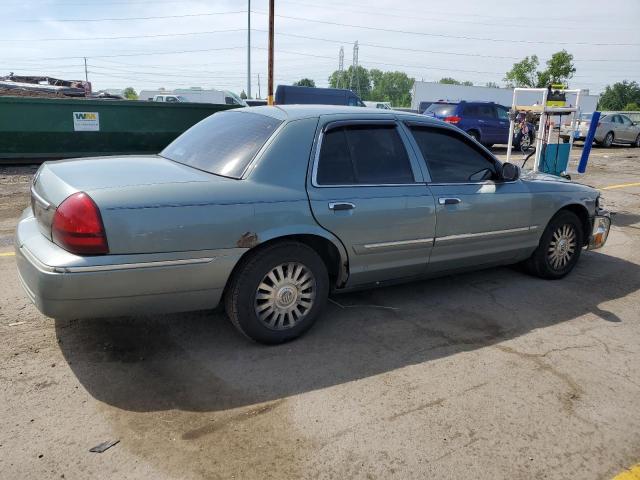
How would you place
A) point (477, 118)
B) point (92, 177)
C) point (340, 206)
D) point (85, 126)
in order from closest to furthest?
point (92, 177)
point (340, 206)
point (85, 126)
point (477, 118)

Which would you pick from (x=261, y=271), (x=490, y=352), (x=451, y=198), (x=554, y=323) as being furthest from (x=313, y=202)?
(x=554, y=323)

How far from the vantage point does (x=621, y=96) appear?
299 ft

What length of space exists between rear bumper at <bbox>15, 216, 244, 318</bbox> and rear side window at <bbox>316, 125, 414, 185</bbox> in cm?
96

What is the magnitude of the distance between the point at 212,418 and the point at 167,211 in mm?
1165

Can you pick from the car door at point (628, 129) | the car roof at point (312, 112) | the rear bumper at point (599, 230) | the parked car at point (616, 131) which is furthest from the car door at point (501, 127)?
the car roof at point (312, 112)

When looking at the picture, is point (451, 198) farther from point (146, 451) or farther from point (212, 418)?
point (146, 451)

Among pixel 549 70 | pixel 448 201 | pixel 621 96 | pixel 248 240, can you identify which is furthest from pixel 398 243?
pixel 621 96

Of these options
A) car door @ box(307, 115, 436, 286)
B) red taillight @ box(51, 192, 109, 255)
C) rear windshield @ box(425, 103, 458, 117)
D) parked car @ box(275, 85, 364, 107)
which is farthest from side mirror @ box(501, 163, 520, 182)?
rear windshield @ box(425, 103, 458, 117)

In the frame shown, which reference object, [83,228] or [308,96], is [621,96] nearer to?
[308,96]

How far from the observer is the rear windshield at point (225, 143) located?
3.62m

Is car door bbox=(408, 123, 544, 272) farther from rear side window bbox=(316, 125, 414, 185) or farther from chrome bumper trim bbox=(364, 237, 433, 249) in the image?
rear side window bbox=(316, 125, 414, 185)

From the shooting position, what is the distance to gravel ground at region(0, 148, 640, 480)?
2.57 m

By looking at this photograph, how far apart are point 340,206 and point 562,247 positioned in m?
2.75

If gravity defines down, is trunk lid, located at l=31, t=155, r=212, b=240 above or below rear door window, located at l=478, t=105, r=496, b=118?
below
